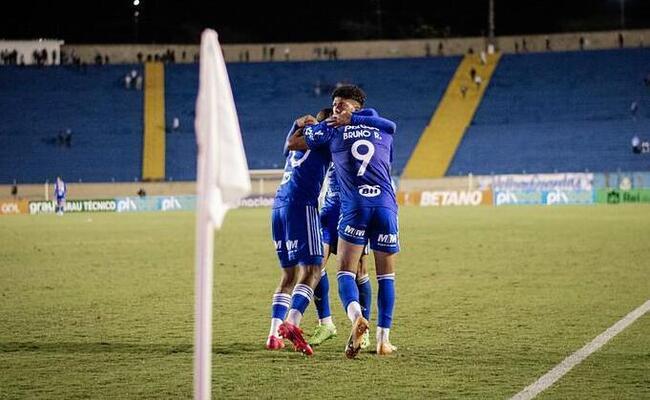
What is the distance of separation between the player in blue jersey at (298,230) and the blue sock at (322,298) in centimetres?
35

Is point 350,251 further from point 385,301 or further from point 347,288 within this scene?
point 385,301

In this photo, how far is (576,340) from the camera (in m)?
8.95

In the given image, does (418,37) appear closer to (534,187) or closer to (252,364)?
(534,187)

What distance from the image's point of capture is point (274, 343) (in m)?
8.68

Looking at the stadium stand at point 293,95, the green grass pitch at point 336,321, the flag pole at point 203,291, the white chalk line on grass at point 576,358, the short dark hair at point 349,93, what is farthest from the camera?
the stadium stand at point 293,95

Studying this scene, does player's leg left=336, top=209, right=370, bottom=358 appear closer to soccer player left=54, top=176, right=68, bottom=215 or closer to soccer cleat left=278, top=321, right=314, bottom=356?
soccer cleat left=278, top=321, right=314, bottom=356

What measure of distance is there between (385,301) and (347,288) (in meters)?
0.34

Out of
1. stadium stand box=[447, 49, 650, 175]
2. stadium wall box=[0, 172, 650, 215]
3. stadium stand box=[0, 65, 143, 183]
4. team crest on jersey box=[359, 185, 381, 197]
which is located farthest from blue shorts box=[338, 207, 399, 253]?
stadium stand box=[0, 65, 143, 183]

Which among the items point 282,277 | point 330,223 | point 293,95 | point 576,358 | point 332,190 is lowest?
point 576,358

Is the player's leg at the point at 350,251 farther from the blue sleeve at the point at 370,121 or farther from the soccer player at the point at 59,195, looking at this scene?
the soccer player at the point at 59,195

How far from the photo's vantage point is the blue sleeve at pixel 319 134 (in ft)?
26.9

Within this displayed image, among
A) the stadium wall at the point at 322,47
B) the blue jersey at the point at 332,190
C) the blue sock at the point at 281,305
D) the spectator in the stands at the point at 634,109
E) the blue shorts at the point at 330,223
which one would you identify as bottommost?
the blue sock at the point at 281,305

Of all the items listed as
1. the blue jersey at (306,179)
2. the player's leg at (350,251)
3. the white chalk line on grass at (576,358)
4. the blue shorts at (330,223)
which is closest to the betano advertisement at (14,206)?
the white chalk line on grass at (576,358)

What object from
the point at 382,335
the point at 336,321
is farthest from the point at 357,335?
the point at 336,321
